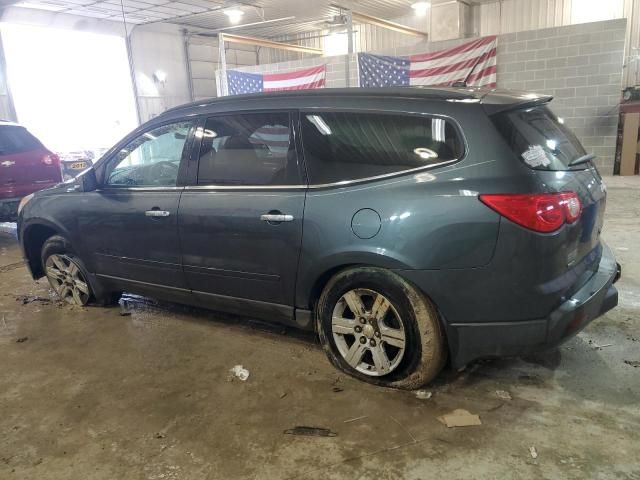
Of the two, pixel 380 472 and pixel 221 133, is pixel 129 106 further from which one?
pixel 380 472

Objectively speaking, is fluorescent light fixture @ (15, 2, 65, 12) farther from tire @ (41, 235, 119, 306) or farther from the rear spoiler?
the rear spoiler

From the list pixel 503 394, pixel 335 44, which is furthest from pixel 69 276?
pixel 335 44

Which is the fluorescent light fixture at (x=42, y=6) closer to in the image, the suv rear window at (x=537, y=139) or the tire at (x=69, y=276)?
the tire at (x=69, y=276)

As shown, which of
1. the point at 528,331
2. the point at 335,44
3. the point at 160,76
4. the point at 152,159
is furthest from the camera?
the point at 335,44

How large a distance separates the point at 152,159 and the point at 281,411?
2.01m

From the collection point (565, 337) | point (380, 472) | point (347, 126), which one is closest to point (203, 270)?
point (347, 126)

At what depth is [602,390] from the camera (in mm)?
2555

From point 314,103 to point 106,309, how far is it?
2600mm

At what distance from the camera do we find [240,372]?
2961mm

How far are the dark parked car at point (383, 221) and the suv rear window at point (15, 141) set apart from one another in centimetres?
452

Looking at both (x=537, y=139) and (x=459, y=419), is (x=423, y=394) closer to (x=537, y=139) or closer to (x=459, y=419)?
(x=459, y=419)

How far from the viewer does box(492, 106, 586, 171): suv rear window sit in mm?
2252

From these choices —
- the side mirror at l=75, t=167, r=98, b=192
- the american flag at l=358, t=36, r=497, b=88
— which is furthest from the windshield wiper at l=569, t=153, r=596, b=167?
the american flag at l=358, t=36, r=497, b=88

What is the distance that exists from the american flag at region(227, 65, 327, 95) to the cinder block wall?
1.36 m
